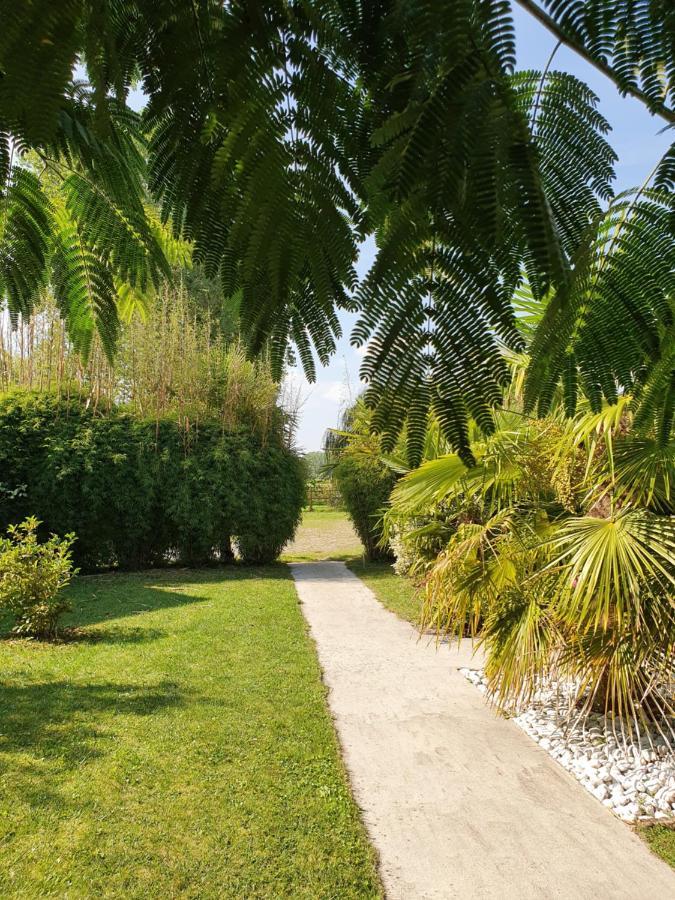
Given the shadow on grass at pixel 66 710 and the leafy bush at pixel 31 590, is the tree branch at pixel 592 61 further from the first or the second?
the leafy bush at pixel 31 590

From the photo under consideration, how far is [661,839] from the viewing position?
3.29 m

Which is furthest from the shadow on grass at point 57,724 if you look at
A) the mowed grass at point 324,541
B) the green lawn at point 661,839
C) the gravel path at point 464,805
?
the mowed grass at point 324,541

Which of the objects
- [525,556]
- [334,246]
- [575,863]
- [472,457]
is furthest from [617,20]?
[525,556]

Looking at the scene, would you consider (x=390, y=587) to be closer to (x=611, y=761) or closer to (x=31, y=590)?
(x=31, y=590)

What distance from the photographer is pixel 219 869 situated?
305 centimetres

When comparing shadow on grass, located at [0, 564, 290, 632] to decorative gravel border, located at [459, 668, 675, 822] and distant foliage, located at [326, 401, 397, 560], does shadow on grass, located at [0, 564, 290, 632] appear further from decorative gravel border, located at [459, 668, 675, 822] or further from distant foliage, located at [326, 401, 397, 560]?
decorative gravel border, located at [459, 668, 675, 822]

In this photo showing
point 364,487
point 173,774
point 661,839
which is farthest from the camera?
point 364,487

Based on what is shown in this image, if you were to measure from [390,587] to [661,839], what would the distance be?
777 cm

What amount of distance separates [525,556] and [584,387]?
3238mm

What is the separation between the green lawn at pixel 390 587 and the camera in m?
9.11

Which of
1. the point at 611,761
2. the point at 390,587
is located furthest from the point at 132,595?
the point at 611,761

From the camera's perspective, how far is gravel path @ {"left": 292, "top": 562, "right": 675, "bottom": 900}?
9.66 ft

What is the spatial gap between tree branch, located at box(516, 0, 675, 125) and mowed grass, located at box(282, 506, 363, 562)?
13839 mm

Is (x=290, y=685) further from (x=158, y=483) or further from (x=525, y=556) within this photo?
(x=158, y=483)
